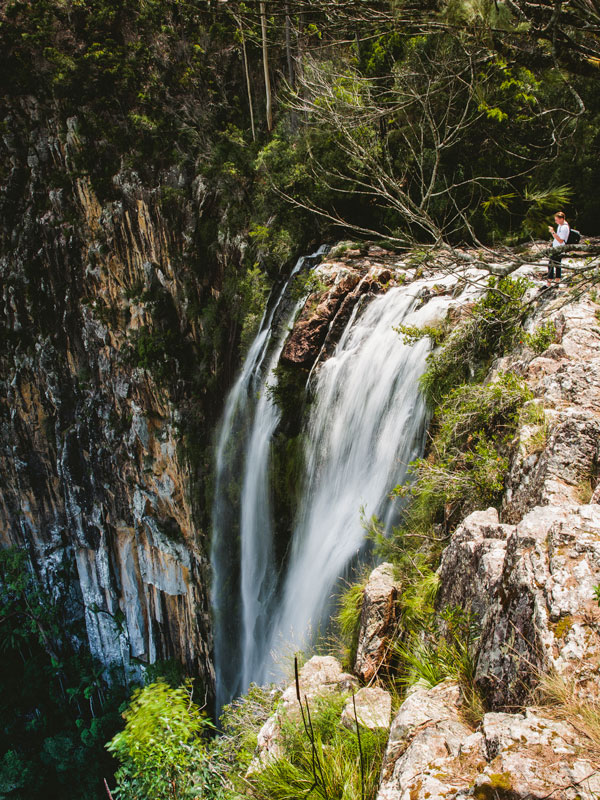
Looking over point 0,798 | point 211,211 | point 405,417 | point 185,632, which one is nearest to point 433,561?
point 405,417

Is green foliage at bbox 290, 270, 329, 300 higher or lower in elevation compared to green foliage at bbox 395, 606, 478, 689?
higher

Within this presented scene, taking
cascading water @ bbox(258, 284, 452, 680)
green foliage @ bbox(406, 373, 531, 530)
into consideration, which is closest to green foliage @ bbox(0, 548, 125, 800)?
cascading water @ bbox(258, 284, 452, 680)

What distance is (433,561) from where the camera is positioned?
13.2 feet

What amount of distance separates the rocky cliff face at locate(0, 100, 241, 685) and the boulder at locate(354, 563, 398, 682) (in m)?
8.84

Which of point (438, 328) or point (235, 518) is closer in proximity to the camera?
point (438, 328)

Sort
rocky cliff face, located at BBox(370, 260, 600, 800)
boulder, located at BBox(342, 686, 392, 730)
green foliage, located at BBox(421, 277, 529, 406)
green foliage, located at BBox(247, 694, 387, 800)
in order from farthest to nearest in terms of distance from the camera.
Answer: green foliage, located at BBox(421, 277, 529, 406) < boulder, located at BBox(342, 686, 392, 730) < green foliage, located at BBox(247, 694, 387, 800) < rocky cliff face, located at BBox(370, 260, 600, 800)

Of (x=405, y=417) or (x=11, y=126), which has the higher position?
(x=11, y=126)

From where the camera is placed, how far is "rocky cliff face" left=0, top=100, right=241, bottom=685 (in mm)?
12969

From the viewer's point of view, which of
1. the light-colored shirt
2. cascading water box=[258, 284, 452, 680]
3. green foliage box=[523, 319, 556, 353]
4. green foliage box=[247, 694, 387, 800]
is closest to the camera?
green foliage box=[247, 694, 387, 800]

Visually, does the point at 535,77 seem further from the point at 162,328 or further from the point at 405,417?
the point at 162,328

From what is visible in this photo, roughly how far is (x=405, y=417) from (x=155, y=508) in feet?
33.5

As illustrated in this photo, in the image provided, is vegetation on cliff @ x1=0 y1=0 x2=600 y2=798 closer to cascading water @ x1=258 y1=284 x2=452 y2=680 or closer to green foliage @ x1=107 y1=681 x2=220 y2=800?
cascading water @ x1=258 y1=284 x2=452 y2=680

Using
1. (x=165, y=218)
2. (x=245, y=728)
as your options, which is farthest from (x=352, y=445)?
(x=165, y=218)

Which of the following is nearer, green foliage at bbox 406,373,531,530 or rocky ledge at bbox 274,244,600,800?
rocky ledge at bbox 274,244,600,800
